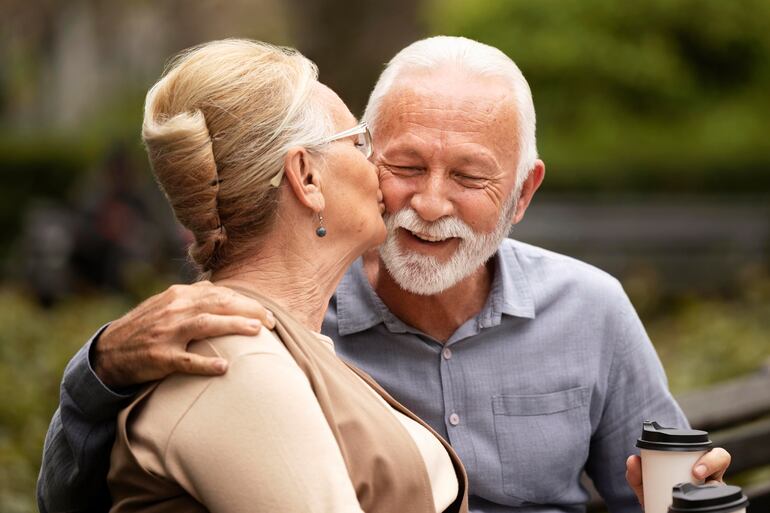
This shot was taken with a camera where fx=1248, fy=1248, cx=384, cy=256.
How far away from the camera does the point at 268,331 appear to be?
92.5 inches

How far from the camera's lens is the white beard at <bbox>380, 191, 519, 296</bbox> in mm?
3057

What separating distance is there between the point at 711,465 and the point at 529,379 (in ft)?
2.30

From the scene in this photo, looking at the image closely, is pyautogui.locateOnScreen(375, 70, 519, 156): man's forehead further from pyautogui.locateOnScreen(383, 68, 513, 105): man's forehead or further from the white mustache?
the white mustache

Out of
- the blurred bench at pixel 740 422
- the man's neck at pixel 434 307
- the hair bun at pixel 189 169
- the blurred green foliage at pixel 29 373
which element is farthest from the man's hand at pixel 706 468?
the blurred green foliage at pixel 29 373

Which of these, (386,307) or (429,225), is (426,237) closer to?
(429,225)

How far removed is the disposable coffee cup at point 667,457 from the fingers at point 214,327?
2.78ft

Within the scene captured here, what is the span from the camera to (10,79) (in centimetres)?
2894

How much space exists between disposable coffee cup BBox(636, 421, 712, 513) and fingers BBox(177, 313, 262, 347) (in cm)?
85

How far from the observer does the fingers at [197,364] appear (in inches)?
87.7

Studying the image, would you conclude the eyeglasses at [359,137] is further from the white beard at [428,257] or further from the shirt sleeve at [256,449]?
the shirt sleeve at [256,449]

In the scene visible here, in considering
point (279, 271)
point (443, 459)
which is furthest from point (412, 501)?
point (279, 271)

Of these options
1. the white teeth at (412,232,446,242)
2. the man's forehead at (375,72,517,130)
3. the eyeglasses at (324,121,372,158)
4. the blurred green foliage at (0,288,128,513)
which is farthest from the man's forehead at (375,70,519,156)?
the blurred green foliage at (0,288,128,513)

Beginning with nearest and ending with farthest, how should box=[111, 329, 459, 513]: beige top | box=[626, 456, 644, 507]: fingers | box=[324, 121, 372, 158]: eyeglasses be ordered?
1. box=[111, 329, 459, 513]: beige top
2. box=[324, 121, 372, 158]: eyeglasses
3. box=[626, 456, 644, 507]: fingers

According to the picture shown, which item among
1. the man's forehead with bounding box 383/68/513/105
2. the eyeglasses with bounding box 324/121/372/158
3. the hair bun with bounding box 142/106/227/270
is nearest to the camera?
the hair bun with bounding box 142/106/227/270
